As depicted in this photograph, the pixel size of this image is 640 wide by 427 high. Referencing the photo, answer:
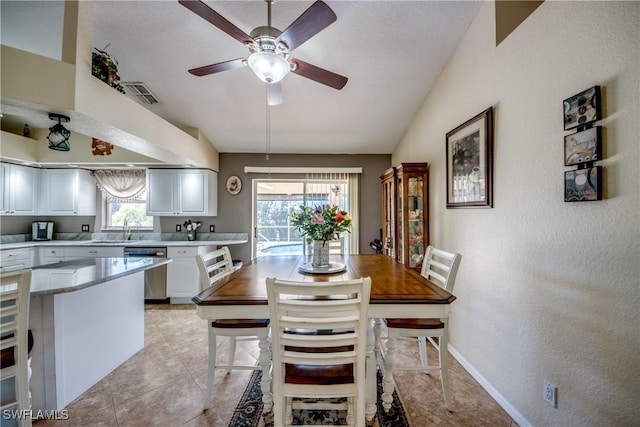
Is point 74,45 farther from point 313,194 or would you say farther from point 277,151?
point 313,194

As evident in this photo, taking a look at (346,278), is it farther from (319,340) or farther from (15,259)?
(15,259)

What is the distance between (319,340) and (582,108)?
164 centimetres

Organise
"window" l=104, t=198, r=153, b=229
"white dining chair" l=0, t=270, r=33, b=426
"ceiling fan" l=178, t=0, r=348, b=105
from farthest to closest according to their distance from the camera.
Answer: "window" l=104, t=198, r=153, b=229 < "ceiling fan" l=178, t=0, r=348, b=105 < "white dining chair" l=0, t=270, r=33, b=426

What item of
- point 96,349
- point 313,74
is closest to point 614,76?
point 313,74

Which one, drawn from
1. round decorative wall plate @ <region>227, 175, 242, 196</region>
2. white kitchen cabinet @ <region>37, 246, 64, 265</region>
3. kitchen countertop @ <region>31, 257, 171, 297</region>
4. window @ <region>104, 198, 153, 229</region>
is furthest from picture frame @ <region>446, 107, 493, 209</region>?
white kitchen cabinet @ <region>37, 246, 64, 265</region>

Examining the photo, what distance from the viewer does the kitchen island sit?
175 cm

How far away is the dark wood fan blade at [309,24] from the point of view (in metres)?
1.42

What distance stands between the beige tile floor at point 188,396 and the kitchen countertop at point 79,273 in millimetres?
862

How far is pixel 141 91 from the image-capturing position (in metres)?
3.07

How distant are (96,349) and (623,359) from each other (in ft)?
10.5

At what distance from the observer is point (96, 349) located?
6.91ft

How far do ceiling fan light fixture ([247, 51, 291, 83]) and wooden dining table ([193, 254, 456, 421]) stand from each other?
A: 4.43ft

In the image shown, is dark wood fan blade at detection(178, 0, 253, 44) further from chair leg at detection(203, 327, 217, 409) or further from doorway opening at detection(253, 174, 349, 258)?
doorway opening at detection(253, 174, 349, 258)

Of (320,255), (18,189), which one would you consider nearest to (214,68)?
(320,255)
